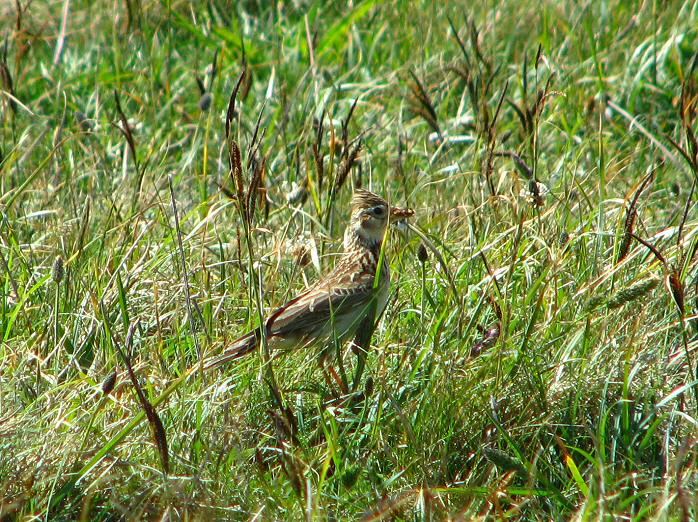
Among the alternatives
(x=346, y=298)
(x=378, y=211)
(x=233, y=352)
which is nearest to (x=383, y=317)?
(x=346, y=298)

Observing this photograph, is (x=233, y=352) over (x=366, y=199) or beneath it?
beneath

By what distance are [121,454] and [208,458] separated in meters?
0.29

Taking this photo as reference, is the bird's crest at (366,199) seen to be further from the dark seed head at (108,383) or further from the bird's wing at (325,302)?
the dark seed head at (108,383)

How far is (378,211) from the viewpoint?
4941 mm

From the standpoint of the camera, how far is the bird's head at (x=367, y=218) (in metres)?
4.95

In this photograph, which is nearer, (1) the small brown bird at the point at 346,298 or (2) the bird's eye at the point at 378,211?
(1) the small brown bird at the point at 346,298

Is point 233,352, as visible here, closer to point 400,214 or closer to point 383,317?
point 383,317

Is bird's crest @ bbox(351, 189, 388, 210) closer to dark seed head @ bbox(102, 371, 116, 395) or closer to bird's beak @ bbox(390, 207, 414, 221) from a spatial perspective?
bird's beak @ bbox(390, 207, 414, 221)

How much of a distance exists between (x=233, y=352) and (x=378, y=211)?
4.05 ft

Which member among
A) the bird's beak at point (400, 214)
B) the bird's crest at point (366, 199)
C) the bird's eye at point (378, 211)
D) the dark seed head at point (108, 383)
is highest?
the bird's beak at point (400, 214)

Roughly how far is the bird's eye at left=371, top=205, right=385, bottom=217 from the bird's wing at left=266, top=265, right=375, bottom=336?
10.9 inches

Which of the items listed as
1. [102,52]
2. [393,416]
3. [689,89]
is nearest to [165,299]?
[393,416]

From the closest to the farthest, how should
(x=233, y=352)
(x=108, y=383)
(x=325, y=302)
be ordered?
(x=108, y=383) → (x=233, y=352) → (x=325, y=302)

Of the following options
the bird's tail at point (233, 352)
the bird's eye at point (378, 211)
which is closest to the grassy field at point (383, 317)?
the bird's tail at point (233, 352)
